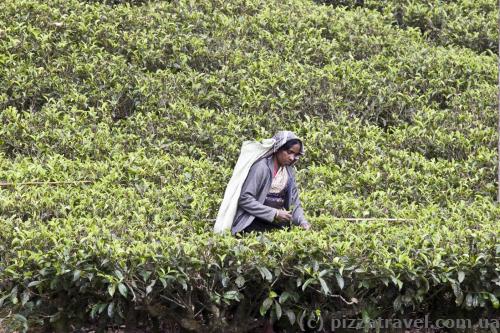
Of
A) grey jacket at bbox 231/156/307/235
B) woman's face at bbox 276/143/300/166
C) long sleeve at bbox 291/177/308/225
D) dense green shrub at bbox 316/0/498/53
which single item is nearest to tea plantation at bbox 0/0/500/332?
dense green shrub at bbox 316/0/498/53

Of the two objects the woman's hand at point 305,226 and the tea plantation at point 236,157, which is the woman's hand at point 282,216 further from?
the tea plantation at point 236,157

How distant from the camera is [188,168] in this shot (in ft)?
29.8

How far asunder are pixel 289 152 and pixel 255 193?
40 cm

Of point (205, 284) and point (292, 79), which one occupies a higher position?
point (292, 79)

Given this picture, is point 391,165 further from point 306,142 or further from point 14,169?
point 14,169

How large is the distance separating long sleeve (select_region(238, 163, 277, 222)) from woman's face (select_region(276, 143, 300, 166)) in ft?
0.48

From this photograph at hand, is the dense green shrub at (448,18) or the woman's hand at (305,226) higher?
the dense green shrub at (448,18)

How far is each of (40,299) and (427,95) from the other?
590cm

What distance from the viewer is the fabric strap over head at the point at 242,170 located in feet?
24.5

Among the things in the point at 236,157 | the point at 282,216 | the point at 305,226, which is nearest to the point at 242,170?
the point at 282,216

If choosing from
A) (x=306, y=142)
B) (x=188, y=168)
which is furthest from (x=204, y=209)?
(x=306, y=142)

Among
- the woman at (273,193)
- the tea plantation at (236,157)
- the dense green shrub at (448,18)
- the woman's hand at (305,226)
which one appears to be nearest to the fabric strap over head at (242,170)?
the woman at (273,193)

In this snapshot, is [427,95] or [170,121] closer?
[170,121]

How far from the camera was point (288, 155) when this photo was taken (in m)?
7.58
